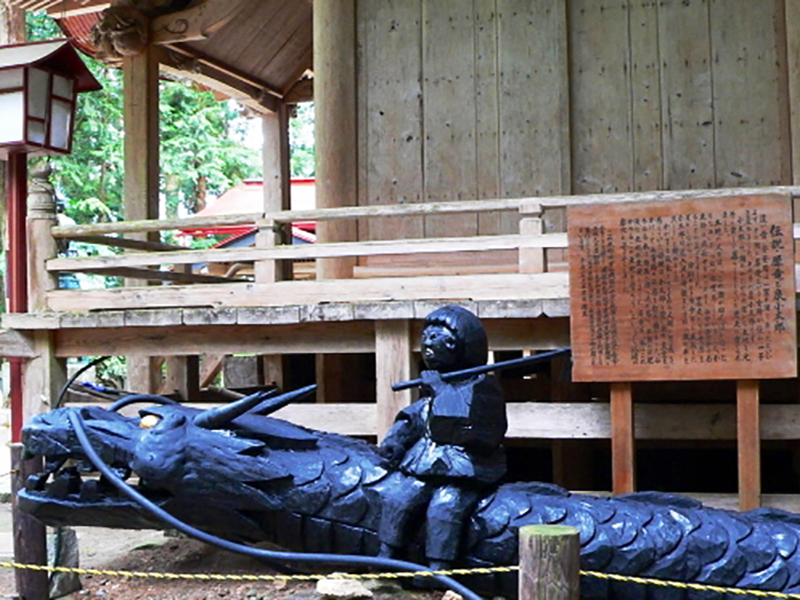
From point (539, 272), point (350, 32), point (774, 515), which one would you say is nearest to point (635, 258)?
point (539, 272)

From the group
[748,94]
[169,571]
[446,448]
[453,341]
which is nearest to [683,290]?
[453,341]

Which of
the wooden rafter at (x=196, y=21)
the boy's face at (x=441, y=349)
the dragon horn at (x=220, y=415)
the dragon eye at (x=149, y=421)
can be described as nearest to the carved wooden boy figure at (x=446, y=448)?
the boy's face at (x=441, y=349)

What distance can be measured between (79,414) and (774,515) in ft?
11.8

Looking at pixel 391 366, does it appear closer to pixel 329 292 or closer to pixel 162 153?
pixel 329 292

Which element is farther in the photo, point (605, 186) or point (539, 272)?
point (605, 186)

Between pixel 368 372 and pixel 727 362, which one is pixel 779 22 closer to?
pixel 727 362

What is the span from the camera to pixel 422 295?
6.86 metres

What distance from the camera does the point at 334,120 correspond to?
8.47 metres

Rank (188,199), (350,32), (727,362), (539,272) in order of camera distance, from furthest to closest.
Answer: (188,199) < (350,32) < (539,272) < (727,362)

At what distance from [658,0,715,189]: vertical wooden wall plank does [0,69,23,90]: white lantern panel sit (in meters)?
5.42

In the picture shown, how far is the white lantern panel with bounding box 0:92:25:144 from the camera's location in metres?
8.74

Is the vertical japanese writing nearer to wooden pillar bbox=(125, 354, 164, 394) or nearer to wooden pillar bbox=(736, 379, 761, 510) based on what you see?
wooden pillar bbox=(736, 379, 761, 510)

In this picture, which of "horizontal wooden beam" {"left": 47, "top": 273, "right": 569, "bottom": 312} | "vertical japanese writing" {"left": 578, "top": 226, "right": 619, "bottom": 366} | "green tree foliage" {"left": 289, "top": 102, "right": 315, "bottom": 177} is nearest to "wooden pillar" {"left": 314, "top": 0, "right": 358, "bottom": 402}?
"horizontal wooden beam" {"left": 47, "top": 273, "right": 569, "bottom": 312}

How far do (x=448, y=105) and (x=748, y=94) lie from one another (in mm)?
2447
